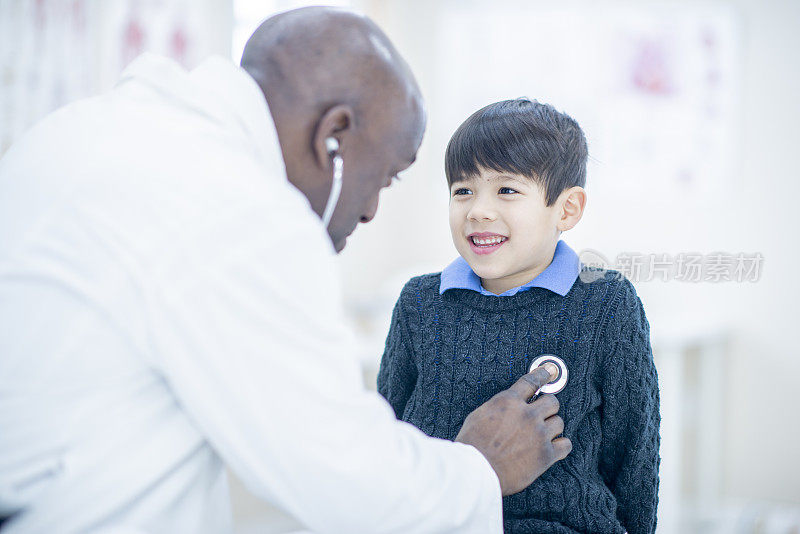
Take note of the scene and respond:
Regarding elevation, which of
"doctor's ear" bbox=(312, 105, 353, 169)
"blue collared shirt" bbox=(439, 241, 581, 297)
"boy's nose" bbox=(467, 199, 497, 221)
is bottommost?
"blue collared shirt" bbox=(439, 241, 581, 297)

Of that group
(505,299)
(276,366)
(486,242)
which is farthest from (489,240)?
(276,366)

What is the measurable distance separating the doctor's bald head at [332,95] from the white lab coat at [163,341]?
0.46 ft

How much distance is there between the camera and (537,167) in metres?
1.26

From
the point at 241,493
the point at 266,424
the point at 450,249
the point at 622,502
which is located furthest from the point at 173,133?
the point at 450,249

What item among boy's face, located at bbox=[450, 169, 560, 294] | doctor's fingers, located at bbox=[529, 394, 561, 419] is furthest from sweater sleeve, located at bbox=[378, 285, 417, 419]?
doctor's fingers, located at bbox=[529, 394, 561, 419]

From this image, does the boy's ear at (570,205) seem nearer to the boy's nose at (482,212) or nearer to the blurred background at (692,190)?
the boy's nose at (482,212)

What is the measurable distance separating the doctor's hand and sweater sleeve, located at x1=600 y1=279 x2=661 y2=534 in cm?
13

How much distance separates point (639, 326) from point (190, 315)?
779 mm

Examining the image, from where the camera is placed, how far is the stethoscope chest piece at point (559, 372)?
1.20 metres

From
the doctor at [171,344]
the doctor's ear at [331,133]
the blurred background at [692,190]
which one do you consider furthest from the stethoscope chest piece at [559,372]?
the blurred background at [692,190]

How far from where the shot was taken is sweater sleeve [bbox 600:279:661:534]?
121 centimetres

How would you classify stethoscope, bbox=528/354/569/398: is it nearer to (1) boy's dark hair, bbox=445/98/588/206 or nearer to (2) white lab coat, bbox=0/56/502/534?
(1) boy's dark hair, bbox=445/98/588/206

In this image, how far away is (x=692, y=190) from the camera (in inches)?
131

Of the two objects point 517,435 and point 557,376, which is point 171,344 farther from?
point 557,376
